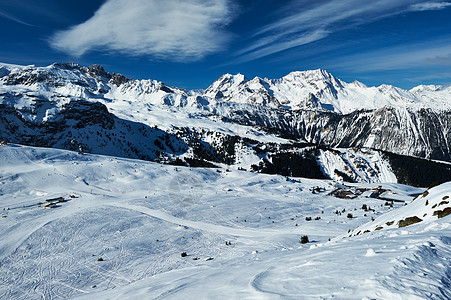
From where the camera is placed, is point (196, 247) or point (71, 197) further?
point (71, 197)

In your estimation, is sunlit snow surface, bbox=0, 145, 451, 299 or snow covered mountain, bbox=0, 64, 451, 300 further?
snow covered mountain, bbox=0, 64, 451, 300

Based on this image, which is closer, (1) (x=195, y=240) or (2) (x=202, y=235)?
(1) (x=195, y=240)

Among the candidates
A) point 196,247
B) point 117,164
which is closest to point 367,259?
point 196,247

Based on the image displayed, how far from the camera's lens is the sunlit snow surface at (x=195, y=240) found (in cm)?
606

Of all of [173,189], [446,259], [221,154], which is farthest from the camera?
[221,154]

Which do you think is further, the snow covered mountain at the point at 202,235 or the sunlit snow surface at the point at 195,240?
the snow covered mountain at the point at 202,235

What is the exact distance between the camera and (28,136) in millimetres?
168500

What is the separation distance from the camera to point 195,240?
24469 mm

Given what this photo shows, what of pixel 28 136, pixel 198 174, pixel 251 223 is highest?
pixel 28 136

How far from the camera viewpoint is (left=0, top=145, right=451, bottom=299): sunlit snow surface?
6059mm

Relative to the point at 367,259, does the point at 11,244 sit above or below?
below

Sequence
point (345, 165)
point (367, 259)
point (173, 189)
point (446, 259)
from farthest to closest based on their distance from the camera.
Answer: point (345, 165) < point (173, 189) < point (367, 259) < point (446, 259)

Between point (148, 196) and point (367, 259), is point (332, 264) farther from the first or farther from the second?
point (148, 196)

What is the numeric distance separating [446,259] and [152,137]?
196m
